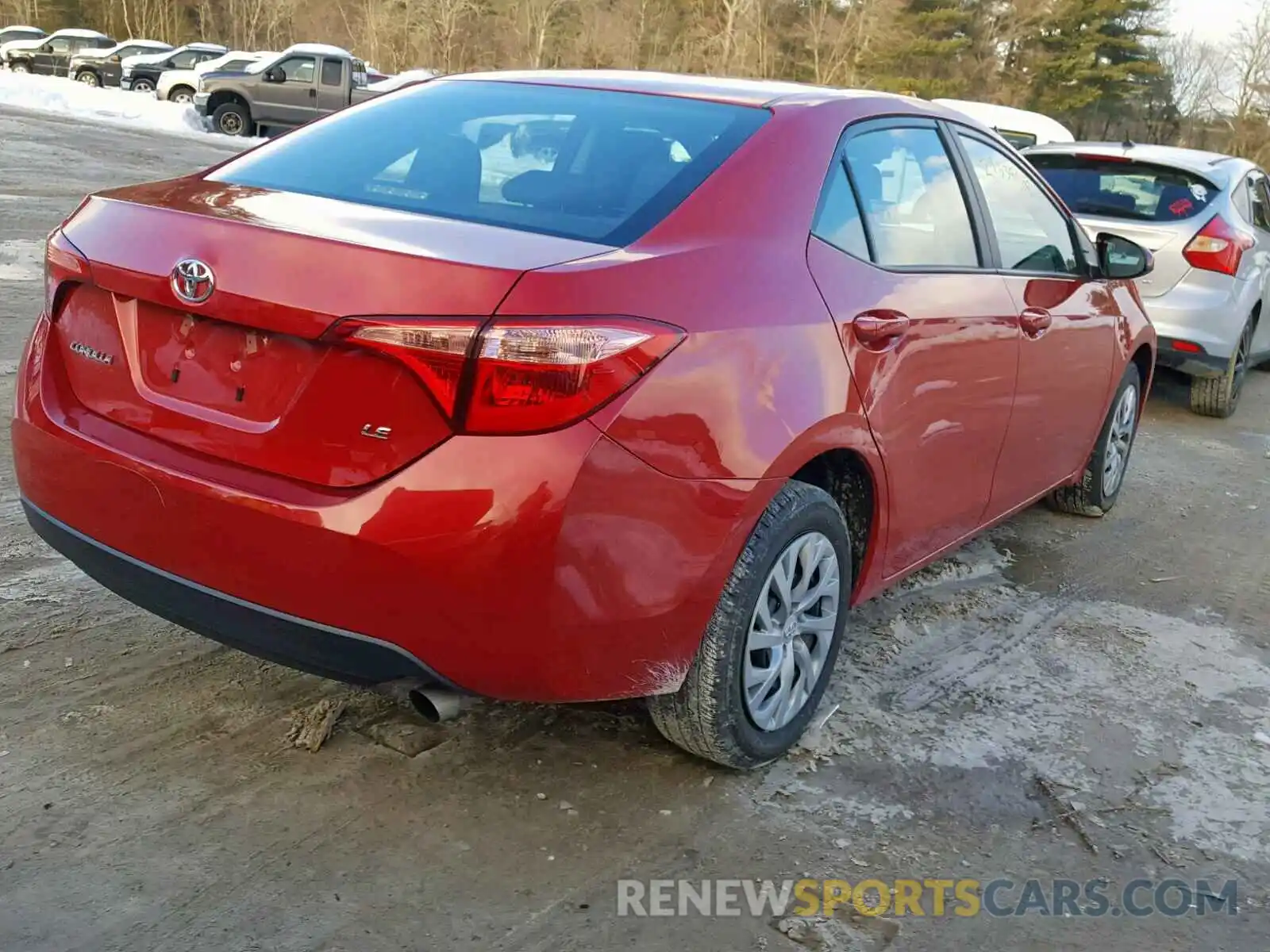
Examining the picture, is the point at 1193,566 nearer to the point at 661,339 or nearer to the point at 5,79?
the point at 661,339

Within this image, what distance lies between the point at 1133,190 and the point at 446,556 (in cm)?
622

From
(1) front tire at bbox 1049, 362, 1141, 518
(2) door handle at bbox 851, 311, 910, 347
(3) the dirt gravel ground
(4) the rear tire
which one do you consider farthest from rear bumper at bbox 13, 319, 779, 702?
(4) the rear tire

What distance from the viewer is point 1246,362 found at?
785 cm

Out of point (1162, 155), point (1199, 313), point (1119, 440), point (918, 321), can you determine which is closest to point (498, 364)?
point (918, 321)

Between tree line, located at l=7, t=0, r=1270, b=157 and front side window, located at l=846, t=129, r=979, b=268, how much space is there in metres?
43.0

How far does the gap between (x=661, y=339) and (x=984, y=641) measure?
2.01 m

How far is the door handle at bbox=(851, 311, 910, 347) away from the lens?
9.62 ft

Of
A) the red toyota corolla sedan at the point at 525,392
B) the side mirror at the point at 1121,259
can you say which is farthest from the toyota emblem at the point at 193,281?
the side mirror at the point at 1121,259

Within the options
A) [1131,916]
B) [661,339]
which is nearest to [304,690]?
[661,339]

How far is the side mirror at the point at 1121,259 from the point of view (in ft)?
15.0

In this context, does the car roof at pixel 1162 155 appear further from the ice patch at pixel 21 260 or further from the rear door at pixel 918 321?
the ice patch at pixel 21 260

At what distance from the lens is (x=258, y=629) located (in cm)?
241

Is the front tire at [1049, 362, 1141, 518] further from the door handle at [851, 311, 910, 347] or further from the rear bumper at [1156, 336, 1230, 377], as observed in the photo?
the door handle at [851, 311, 910, 347]

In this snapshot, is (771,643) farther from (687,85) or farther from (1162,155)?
(1162,155)
